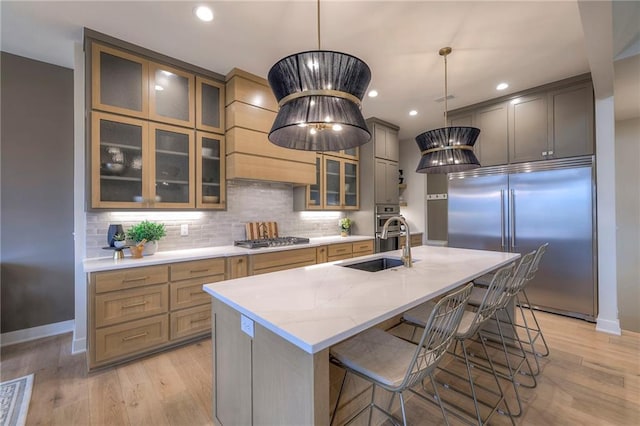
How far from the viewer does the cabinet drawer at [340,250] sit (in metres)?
3.88

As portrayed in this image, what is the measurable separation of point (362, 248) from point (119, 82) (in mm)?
3594

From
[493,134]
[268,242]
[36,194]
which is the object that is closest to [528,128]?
[493,134]

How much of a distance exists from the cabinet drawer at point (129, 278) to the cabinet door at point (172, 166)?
0.67 m

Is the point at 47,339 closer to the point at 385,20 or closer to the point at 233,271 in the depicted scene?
the point at 233,271

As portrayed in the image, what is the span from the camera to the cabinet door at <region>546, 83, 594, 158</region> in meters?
3.12

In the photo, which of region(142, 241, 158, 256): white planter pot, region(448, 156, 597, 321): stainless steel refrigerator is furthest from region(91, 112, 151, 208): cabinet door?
region(448, 156, 597, 321): stainless steel refrigerator

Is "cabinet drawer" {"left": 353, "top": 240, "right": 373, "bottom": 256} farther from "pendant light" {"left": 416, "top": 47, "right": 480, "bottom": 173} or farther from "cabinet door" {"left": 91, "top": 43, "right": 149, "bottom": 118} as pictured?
"cabinet door" {"left": 91, "top": 43, "right": 149, "bottom": 118}

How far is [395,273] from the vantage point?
1.87 metres

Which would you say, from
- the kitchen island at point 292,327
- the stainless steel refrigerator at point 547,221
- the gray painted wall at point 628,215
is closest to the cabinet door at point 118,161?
the kitchen island at point 292,327

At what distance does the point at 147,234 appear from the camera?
2594mm

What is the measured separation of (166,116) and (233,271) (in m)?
1.73

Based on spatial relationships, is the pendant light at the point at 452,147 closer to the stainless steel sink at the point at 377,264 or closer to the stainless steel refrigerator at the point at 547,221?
the stainless steel sink at the point at 377,264

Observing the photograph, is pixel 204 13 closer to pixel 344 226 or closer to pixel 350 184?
pixel 350 184

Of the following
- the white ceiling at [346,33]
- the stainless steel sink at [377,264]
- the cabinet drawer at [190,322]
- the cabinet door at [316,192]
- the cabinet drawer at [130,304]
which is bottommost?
the cabinet drawer at [190,322]
